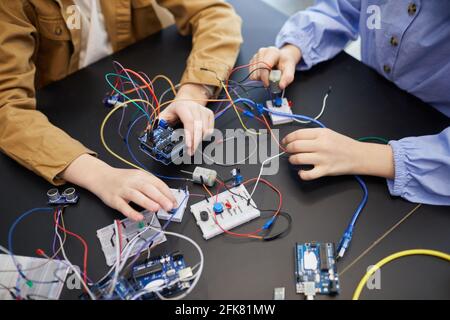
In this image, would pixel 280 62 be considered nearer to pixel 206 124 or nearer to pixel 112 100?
pixel 206 124

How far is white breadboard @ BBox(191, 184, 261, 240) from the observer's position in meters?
0.82

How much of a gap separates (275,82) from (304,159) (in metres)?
0.30

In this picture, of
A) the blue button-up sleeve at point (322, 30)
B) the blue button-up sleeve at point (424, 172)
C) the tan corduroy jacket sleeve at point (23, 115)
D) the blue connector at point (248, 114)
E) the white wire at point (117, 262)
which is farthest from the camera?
the blue button-up sleeve at point (322, 30)

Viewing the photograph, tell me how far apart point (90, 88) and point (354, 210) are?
0.90 m

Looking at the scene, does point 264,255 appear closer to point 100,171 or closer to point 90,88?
point 100,171

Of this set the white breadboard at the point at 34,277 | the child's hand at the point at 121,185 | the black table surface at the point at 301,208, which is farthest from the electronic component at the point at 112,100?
the white breadboard at the point at 34,277

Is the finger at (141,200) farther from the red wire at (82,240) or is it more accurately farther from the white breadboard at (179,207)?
the red wire at (82,240)

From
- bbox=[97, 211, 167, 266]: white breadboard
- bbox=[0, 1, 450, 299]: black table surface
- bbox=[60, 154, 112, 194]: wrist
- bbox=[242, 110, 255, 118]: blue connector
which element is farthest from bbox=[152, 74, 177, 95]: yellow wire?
bbox=[97, 211, 167, 266]: white breadboard

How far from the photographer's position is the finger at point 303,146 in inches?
34.9

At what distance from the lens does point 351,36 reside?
3.97 ft

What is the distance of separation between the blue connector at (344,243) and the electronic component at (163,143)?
0.45m

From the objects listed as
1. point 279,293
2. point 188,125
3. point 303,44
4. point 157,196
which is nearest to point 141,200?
point 157,196

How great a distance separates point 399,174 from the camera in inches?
33.2

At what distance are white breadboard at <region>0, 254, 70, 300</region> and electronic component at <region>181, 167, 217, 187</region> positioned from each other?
1.16ft
